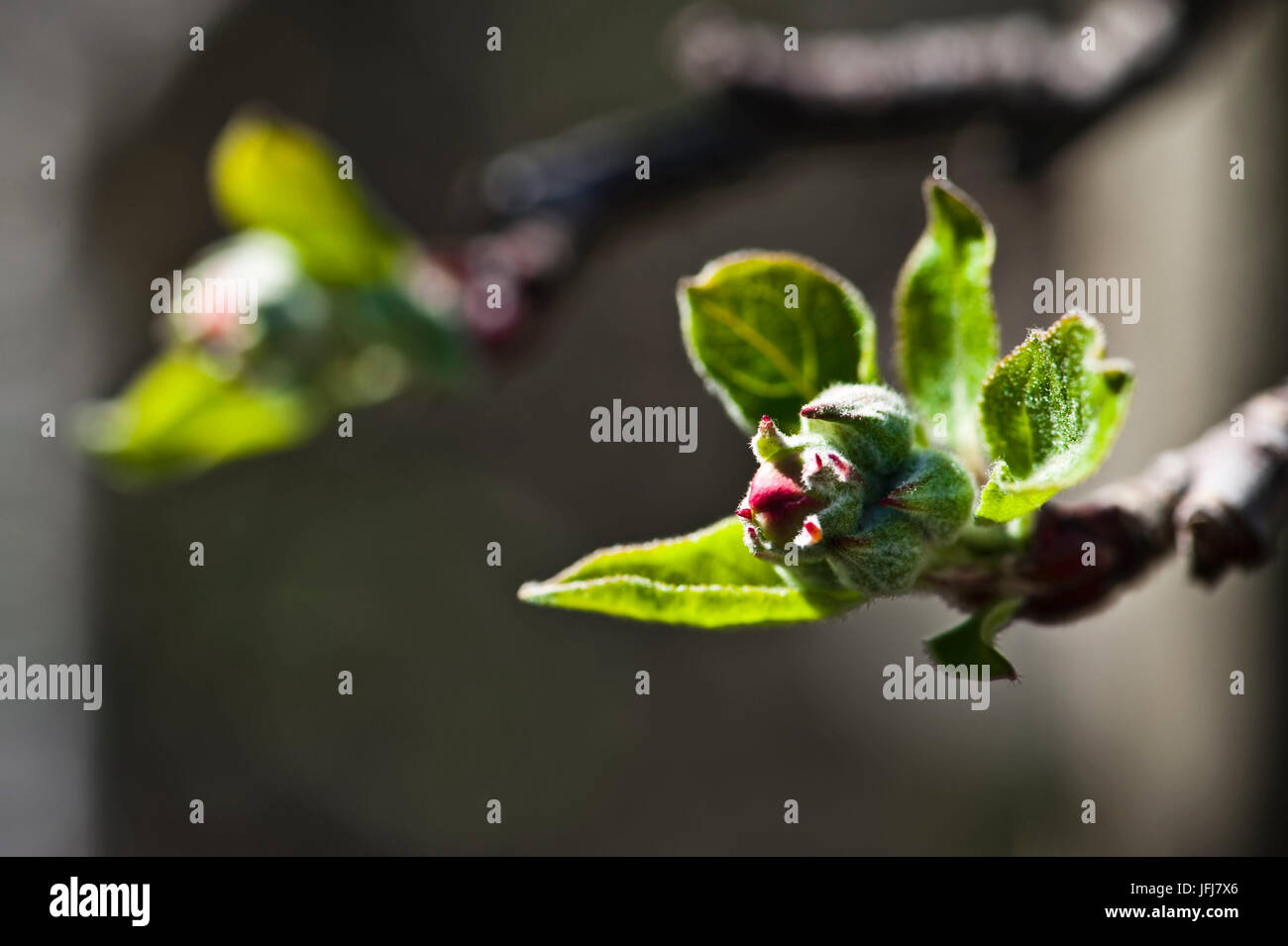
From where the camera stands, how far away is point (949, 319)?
1.74ft

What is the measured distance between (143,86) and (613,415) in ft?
4.16

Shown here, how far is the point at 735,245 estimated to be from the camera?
88.7 inches

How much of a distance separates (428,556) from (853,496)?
235 cm

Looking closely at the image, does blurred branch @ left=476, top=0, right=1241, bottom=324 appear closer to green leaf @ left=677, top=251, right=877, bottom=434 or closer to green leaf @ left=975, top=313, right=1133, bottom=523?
green leaf @ left=677, top=251, right=877, bottom=434

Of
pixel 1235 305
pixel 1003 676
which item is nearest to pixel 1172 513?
pixel 1003 676

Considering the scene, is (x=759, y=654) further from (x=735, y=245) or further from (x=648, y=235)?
(x=648, y=235)

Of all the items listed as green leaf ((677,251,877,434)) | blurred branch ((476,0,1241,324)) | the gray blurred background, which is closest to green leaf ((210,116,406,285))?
blurred branch ((476,0,1241,324))

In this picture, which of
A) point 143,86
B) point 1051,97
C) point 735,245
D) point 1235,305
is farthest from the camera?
point 143,86

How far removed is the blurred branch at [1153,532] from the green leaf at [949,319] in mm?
54

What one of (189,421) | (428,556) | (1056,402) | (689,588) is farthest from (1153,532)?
(428,556)

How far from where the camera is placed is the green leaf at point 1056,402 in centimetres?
44

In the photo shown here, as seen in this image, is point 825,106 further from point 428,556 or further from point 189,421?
point 428,556

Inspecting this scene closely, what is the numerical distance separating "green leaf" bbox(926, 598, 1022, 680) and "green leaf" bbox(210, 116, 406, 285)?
685 millimetres

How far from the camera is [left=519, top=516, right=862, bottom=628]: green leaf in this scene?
45cm
